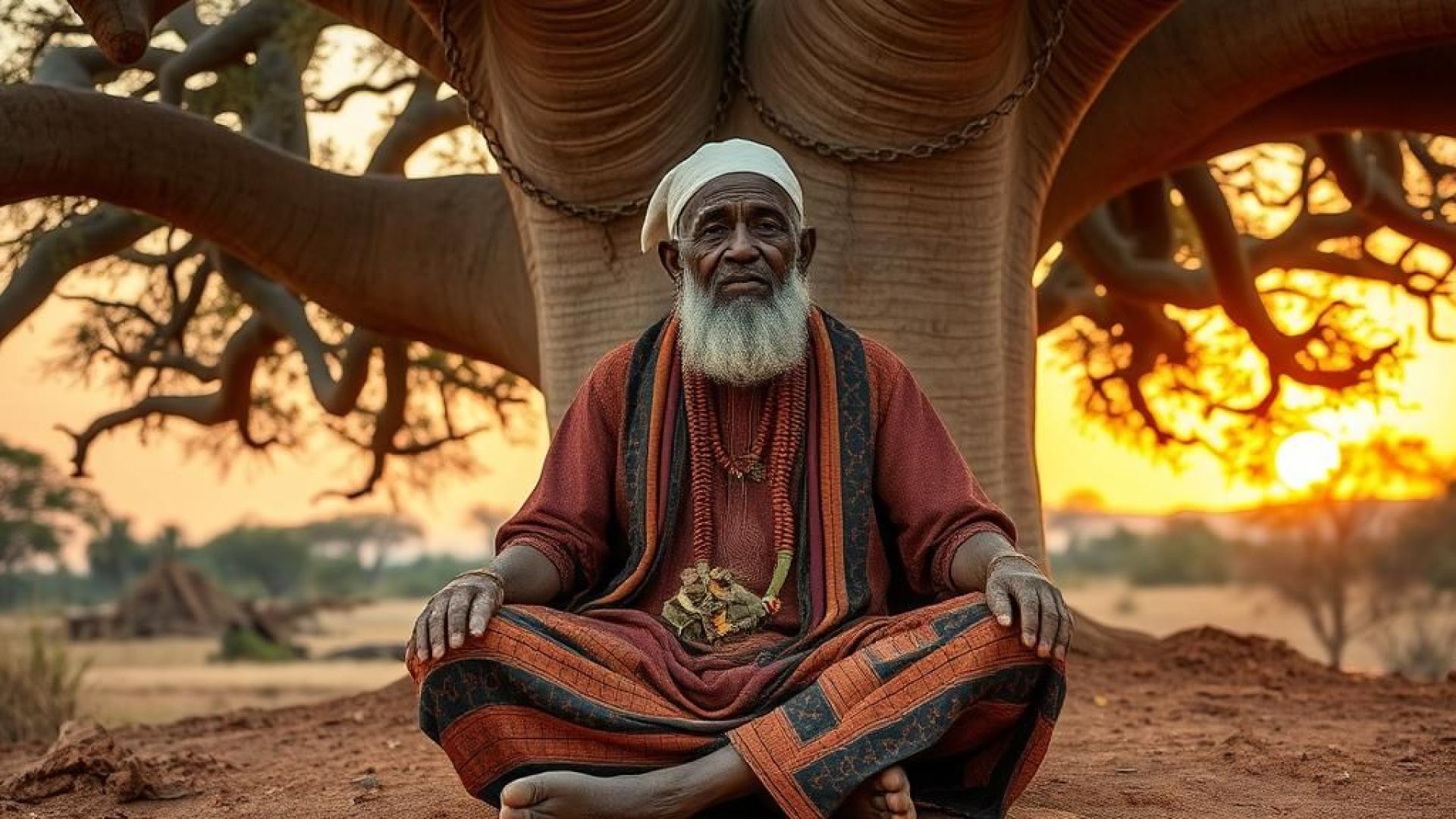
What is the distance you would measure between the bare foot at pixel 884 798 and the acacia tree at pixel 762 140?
252 cm

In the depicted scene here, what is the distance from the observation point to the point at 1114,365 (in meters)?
13.4

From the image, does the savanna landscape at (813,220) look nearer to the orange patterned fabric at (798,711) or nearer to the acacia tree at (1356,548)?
the orange patterned fabric at (798,711)

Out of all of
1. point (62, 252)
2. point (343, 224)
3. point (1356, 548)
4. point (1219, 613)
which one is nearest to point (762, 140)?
point (343, 224)

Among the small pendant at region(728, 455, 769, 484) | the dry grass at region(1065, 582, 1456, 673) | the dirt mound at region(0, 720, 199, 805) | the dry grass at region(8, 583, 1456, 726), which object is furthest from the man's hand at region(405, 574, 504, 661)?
the dry grass at region(1065, 582, 1456, 673)

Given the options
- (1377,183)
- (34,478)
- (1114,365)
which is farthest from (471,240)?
(34,478)

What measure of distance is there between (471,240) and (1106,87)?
109 inches

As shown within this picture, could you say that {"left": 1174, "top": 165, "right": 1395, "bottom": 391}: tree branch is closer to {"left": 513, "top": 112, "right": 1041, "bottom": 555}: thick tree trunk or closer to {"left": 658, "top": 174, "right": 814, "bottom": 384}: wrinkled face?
{"left": 513, "top": 112, "right": 1041, "bottom": 555}: thick tree trunk

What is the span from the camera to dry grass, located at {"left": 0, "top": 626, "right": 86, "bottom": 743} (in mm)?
8289

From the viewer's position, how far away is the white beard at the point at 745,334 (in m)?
4.32

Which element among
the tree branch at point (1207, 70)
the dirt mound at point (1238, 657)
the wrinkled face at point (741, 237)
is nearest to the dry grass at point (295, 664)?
the dirt mound at point (1238, 657)

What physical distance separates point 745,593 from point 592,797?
763 millimetres

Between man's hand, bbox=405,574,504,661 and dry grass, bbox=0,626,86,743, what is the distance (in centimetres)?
479

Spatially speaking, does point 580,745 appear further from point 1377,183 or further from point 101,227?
point 1377,183

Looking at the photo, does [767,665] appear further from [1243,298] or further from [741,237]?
[1243,298]
